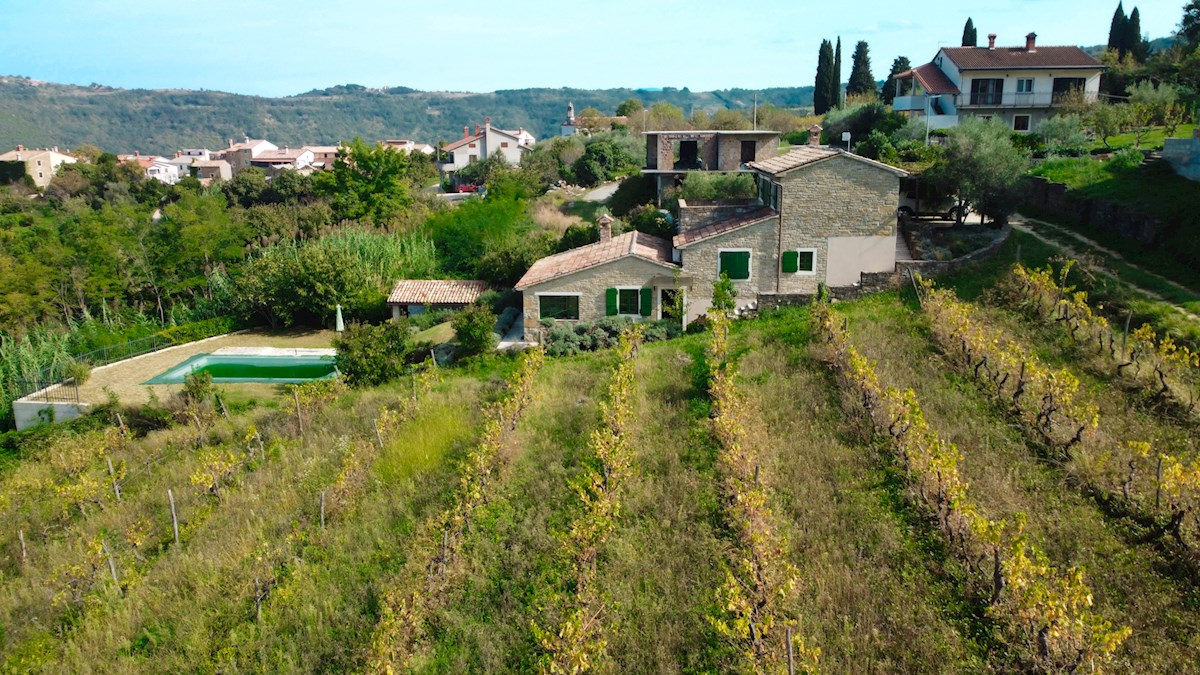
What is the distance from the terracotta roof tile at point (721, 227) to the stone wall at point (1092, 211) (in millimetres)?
9529

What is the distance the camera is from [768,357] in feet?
67.3

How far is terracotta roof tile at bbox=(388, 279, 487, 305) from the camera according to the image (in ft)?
108

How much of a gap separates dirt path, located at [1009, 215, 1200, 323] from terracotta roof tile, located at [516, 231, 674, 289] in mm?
12555

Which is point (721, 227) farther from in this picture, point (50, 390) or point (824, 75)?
point (824, 75)

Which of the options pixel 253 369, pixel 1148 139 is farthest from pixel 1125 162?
pixel 253 369

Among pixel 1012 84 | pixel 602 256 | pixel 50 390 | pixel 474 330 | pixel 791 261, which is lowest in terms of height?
pixel 50 390

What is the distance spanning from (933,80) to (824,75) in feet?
79.1

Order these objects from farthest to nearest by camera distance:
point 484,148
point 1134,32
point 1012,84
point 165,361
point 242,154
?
point 242,154
point 484,148
point 1134,32
point 1012,84
point 165,361

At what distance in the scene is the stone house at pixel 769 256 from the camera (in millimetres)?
25484

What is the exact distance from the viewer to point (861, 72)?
68250 mm

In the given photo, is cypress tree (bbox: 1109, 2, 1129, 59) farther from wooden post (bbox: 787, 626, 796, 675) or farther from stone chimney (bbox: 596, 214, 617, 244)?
wooden post (bbox: 787, 626, 796, 675)

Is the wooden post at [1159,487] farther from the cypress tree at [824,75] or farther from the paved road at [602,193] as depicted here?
the cypress tree at [824,75]

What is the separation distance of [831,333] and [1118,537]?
32.3 feet

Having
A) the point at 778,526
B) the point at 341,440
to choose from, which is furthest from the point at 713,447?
the point at 341,440
